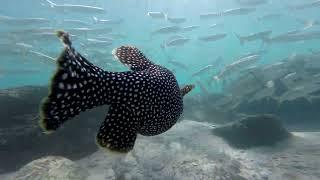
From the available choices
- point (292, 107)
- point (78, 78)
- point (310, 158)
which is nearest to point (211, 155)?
point (310, 158)

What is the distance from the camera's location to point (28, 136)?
23.4 ft

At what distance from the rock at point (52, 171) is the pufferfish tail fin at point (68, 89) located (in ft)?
12.3

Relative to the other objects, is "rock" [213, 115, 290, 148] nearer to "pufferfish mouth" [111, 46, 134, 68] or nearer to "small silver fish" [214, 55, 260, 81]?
"pufferfish mouth" [111, 46, 134, 68]

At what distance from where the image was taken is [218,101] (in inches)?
613

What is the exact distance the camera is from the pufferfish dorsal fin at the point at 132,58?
305 centimetres

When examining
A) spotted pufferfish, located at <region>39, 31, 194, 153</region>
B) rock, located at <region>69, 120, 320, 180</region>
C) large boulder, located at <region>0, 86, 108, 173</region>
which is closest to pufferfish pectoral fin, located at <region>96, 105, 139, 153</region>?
spotted pufferfish, located at <region>39, 31, 194, 153</region>

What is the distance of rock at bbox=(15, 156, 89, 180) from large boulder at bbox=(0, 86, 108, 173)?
4.06 feet

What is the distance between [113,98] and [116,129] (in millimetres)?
228

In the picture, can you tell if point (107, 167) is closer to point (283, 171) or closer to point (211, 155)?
point (211, 155)

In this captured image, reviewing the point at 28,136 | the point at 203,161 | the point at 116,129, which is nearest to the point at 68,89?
the point at 116,129

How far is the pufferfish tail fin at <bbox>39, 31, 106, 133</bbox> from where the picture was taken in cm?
207

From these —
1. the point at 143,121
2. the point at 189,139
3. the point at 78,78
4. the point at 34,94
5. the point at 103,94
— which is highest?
the point at 78,78

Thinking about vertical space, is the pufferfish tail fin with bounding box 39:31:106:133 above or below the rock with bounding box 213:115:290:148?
above

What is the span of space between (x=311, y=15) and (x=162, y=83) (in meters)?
61.8
